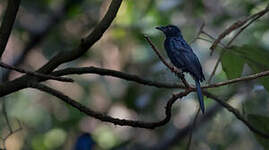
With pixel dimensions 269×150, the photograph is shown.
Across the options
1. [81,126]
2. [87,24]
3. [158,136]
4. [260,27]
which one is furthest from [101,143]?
[260,27]

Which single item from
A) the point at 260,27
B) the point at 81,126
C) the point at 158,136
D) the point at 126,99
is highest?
the point at 260,27

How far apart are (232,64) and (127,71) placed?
4.39 metres

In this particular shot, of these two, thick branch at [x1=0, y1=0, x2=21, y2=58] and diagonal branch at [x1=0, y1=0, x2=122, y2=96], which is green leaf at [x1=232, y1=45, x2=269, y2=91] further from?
thick branch at [x1=0, y1=0, x2=21, y2=58]

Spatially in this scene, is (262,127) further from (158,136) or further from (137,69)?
(137,69)

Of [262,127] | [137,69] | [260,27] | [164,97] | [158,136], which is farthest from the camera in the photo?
[137,69]

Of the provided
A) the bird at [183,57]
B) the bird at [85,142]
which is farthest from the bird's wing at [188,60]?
the bird at [85,142]

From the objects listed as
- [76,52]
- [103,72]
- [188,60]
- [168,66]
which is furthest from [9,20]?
[188,60]

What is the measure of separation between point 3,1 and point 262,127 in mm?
4017

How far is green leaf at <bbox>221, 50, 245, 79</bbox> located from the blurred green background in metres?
2.06

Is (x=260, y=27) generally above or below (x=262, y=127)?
below

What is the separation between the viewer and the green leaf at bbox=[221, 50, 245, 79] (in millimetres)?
3111

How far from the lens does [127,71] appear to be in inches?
294

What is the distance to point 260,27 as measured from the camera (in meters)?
5.78

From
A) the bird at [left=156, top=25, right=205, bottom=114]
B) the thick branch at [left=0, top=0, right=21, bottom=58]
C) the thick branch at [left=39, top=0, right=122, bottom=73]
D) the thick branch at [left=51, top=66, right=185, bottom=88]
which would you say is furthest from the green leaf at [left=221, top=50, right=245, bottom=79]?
the thick branch at [left=0, top=0, right=21, bottom=58]
